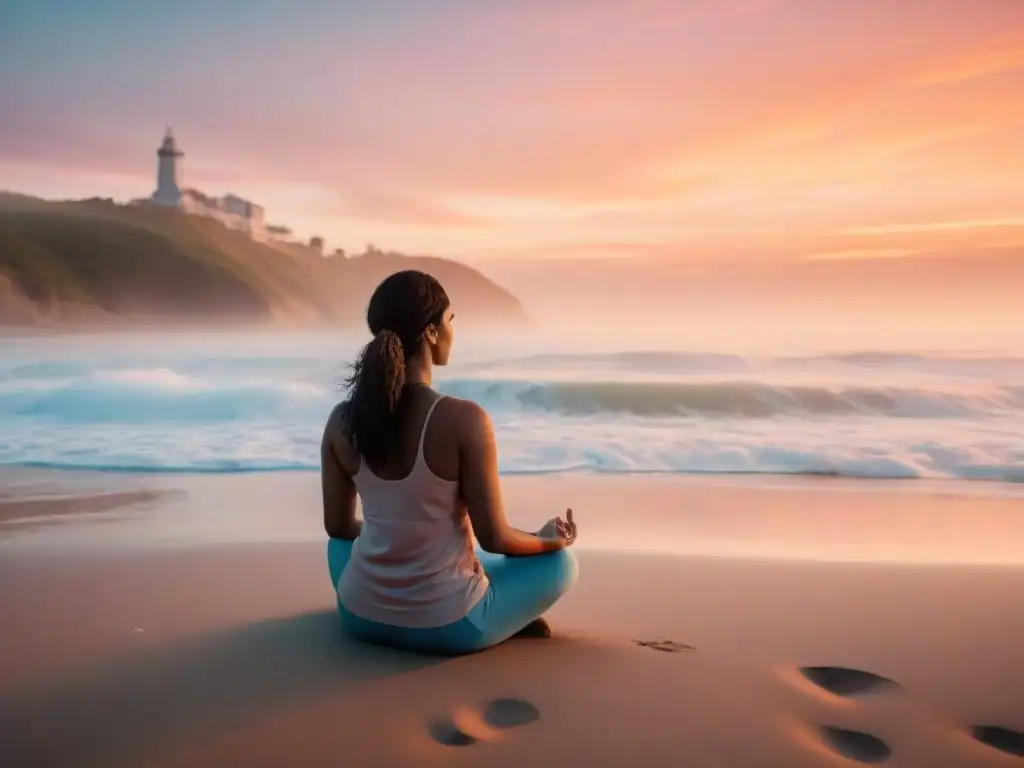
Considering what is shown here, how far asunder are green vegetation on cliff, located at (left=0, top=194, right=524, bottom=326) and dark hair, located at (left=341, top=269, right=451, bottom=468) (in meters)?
13.1

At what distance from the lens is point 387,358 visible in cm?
180

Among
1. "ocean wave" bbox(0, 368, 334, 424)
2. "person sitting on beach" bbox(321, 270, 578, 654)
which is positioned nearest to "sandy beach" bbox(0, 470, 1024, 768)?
"person sitting on beach" bbox(321, 270, 578, 654)

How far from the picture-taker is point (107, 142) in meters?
13.3

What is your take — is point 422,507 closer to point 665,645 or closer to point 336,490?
point 336,490

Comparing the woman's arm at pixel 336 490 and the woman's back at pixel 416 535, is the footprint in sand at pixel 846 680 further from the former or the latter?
the woman's arm at pixel 336 490

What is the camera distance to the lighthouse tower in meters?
12.4

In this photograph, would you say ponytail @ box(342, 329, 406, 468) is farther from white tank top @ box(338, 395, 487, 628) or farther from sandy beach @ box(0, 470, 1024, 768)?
sandy beach @ box(0, 470, 1024, 768)

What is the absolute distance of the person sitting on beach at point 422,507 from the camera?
1841 mm

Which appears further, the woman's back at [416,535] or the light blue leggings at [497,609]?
the light blue leggings at [497,609]

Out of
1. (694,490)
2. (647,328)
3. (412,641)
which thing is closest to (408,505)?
(412,641)

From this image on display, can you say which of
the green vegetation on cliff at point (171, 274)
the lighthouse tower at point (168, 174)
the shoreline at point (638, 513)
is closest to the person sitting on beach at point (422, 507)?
the shoreline at point (638, 513)

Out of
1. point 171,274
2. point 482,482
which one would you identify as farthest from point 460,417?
point 171,274

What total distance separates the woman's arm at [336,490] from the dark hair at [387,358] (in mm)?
88

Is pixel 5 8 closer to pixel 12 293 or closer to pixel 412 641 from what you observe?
pixel 12 293
